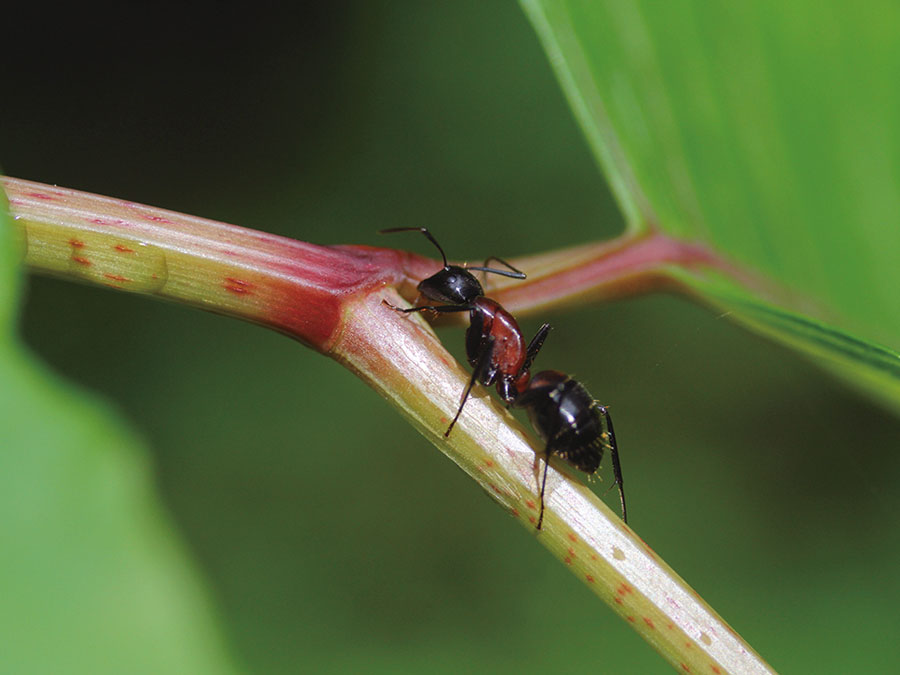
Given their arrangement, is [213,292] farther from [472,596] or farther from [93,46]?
[93,46]

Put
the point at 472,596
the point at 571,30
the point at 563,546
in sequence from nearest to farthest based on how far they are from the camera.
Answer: the point at 563,546
the point at 571,30
the point at 472,596

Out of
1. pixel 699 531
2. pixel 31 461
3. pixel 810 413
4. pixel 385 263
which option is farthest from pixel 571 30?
pixel 810 413

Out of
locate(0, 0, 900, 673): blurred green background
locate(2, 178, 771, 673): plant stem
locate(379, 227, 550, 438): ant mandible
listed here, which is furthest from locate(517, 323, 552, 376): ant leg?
locate(0, 0, 900, 673): blurred green background

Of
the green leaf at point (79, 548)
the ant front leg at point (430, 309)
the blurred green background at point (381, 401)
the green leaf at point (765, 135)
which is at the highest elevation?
the blurred green background at point (381, 401)

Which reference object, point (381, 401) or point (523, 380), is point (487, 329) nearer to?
point (523, 380)

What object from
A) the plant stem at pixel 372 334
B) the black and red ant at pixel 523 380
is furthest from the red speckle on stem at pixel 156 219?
the black and red ant at pixel 523 380

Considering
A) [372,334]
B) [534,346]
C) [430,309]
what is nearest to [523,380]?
[534,346]

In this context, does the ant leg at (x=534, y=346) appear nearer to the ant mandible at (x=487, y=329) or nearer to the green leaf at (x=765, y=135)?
the ant mandible at (x=487, y=329)
